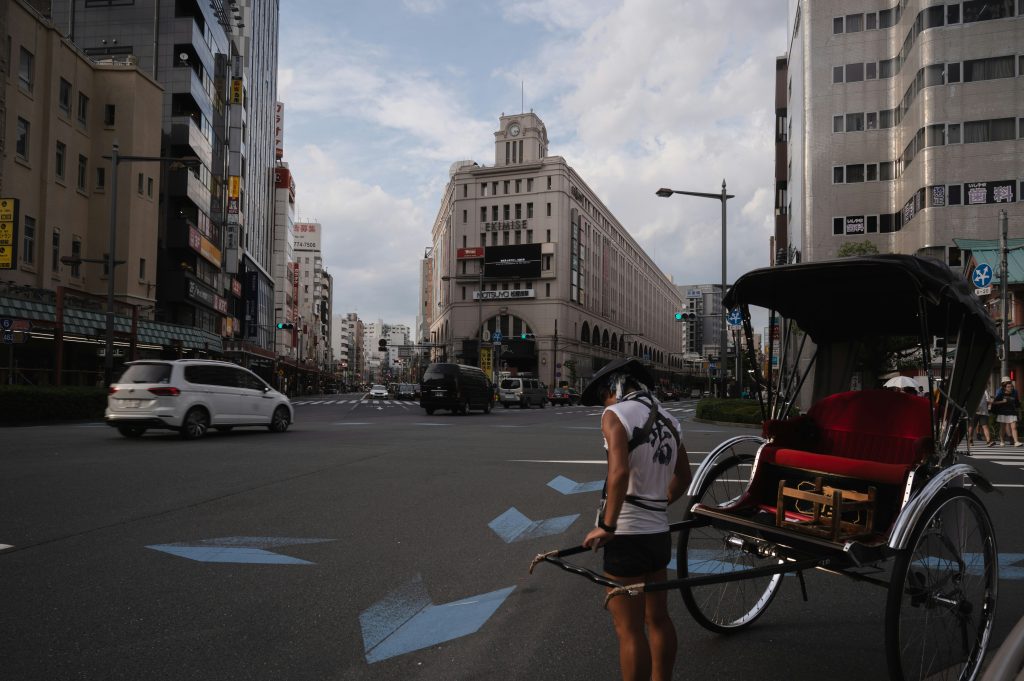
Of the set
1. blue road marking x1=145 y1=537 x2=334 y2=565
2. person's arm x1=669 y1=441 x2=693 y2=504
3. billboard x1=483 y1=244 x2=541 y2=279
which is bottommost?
blue road marking x1=145 y1=537 x2=334 y2=565

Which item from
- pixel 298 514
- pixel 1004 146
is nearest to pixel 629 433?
pixel 298 514

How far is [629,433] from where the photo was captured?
3164mm

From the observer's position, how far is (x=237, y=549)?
5898mm

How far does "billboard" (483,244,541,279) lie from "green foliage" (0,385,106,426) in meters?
71.4

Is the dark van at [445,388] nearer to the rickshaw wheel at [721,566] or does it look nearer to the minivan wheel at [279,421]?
the minivan wheel at [279,421]

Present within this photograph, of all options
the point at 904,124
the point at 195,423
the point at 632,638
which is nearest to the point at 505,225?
the point at 904,124

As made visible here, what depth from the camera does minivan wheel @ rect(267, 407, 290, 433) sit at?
702 inches

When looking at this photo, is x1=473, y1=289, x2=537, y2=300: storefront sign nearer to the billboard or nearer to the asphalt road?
the billboard

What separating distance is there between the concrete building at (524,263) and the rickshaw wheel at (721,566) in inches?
3111

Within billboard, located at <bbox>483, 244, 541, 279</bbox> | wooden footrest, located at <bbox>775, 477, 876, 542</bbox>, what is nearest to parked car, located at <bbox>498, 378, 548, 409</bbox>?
wooden footrest, located at <bbox>775, 477, 876, 542</bbox>

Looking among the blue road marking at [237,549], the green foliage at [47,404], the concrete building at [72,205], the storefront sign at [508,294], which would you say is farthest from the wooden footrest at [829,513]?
the storefront sign at [508,294]

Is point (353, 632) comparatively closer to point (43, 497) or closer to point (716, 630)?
point (716, 630)

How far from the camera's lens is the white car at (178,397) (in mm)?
14953

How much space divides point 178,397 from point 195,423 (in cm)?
76
